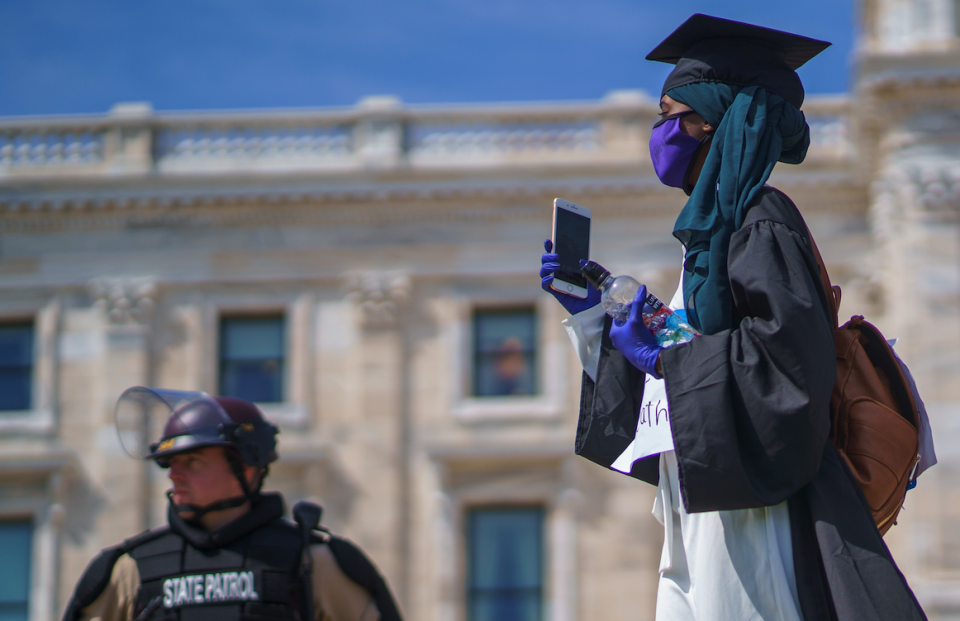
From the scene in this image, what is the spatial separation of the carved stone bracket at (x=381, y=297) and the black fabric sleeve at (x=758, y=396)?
19.3 meters

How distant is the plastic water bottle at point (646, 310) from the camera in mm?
3318

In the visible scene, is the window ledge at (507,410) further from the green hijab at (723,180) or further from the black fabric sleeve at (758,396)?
the black fabric sleeve at (758,396)

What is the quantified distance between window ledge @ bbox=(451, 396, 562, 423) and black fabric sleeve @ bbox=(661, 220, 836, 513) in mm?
18867

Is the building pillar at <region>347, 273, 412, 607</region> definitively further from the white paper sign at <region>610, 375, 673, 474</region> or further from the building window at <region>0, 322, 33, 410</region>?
the white paper sign at <region>610, 375, 673, 474</region>

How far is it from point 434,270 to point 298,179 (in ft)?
8.40

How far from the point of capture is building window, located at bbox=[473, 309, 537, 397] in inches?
888

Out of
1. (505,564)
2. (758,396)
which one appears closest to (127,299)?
(505,564)

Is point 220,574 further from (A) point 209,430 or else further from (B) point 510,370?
(B) point 510,370

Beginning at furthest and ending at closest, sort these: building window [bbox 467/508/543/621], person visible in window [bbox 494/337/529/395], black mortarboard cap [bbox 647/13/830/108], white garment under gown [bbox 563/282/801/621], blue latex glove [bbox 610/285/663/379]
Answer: person visible in window [bbox 494/337/529/395]
building window [bbox 467/508/543/621]
black mortarboard cap [bbox 647/13/830/108]
blue latex glove [bbox 610/285/663/379]
white garment under gown [bbox 563/282/801/621]

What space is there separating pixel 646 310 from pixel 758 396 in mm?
370

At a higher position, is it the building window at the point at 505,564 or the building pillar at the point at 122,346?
the building pillar at the point at 122,346

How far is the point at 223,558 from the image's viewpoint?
560cm

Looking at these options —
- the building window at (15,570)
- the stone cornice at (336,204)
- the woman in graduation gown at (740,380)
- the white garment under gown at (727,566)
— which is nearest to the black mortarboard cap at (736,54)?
the woman in graduation gown at (740,380)


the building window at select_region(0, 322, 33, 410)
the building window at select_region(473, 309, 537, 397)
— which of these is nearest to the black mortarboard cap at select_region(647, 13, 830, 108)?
the building window at select_region(473, 309, 537, 397)
